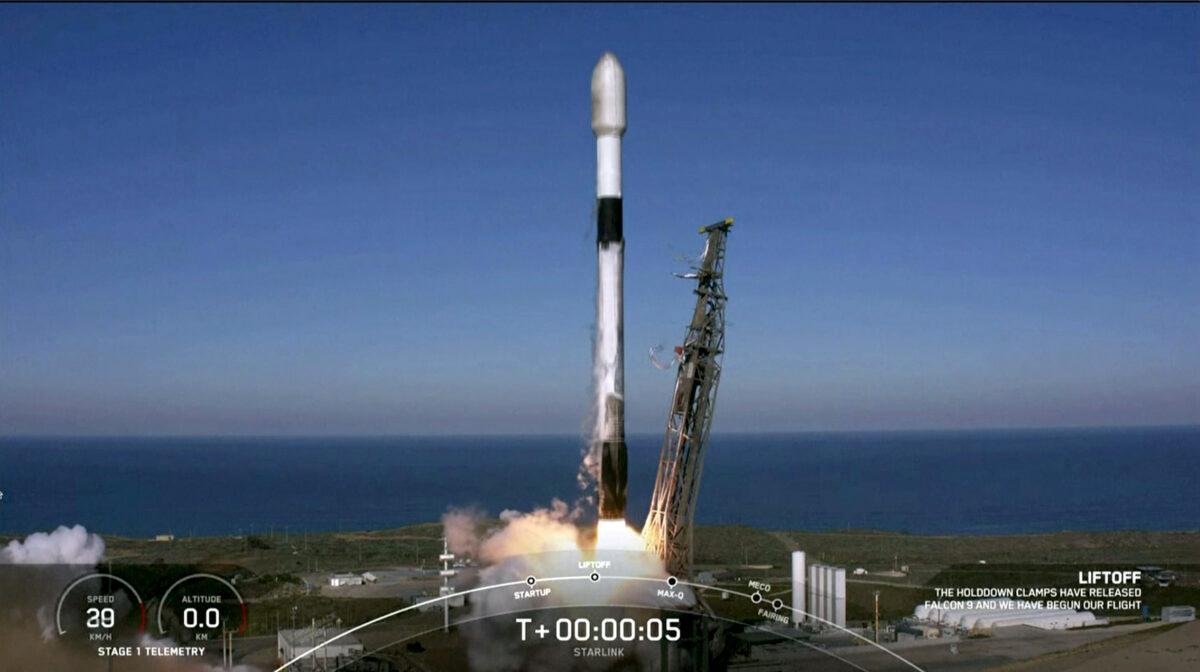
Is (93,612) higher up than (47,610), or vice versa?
(93,612)

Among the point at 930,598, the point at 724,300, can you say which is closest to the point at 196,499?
the point at 930,598

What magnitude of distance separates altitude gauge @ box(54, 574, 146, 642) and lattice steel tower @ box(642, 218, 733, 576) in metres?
16.6

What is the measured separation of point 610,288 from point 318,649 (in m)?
16.0

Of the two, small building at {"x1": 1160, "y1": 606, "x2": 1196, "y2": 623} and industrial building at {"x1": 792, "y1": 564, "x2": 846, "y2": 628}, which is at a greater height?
industrial building at {"x1": 792, "y1": 564, "x2": 846, "y2": 628}

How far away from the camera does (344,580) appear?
58531mm

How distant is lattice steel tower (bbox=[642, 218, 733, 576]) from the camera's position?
36969mm

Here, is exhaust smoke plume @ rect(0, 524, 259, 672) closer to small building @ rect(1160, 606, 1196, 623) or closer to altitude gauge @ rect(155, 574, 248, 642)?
altitude gauge @ rect(155, 574, 248, 642)

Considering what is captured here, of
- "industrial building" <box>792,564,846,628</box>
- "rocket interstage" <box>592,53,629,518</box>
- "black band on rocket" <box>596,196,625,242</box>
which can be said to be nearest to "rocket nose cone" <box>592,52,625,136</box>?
"rocket interstage" <box>592,53,629,518</box>

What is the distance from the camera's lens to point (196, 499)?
7505 inches

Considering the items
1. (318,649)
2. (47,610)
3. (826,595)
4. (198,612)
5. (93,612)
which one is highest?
(93,612)

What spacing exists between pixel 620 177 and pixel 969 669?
67.0ft

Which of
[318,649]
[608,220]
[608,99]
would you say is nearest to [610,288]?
[608,220]

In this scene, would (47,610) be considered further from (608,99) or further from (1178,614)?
(1178,614)

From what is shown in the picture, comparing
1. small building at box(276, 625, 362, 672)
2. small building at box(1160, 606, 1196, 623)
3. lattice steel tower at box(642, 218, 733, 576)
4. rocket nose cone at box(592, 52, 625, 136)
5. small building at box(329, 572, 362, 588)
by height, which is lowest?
small building at box(1160, 606, 1196, 623)
